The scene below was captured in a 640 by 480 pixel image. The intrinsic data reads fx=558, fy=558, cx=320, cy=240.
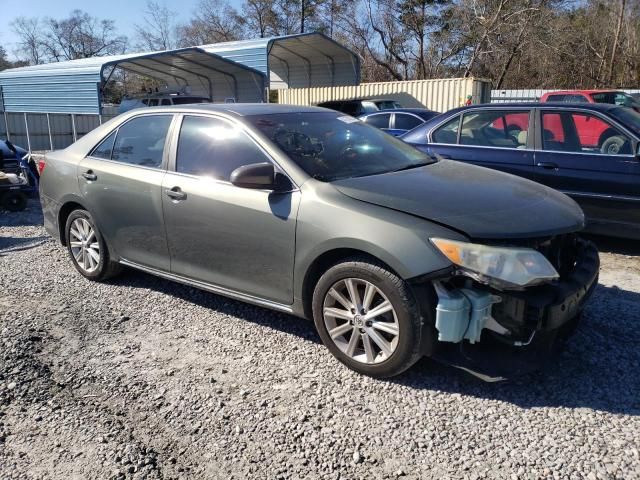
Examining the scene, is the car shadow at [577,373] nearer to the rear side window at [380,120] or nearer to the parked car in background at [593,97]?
the rear side window at [380,120]

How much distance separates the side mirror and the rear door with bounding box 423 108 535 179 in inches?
140

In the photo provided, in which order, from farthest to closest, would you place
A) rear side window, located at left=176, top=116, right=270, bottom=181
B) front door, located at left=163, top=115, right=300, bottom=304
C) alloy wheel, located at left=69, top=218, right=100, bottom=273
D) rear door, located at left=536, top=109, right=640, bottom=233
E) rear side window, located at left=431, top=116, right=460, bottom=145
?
rear side window, located at left=431, top=116, right=460, bottom=145 → rear door, located at left=536, top=109, right=640, bottom=233 → alloy wheel, located at left=69, top=218, right=100, bottom=273 → rear side window, located at left=176, top=116, right=270, bottom=181 → front door, located at left=163, top=115, right=300, bottom=304

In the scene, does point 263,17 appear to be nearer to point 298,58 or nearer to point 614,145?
point 298,58

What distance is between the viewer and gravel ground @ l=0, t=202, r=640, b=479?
2555 mm

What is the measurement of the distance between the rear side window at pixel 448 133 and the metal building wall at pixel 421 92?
14.2 m

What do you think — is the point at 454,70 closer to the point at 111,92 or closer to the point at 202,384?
the point at 111,92

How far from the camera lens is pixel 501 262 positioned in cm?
285

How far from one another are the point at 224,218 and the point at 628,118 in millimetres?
4515

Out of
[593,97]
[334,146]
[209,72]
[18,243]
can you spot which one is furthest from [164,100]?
[334,146]

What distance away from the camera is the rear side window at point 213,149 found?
12.5 feet

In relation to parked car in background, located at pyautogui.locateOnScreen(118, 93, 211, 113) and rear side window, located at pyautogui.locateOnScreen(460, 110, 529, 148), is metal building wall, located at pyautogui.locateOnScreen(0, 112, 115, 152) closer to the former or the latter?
parked car in background, located at pyautogui.locateOnScreen(118, 93, 211, 113)

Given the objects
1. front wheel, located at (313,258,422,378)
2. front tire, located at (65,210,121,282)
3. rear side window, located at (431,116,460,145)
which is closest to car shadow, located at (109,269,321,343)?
front tire, located at (65,210,121,282)

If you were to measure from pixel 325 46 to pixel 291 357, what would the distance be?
2482 centimetres

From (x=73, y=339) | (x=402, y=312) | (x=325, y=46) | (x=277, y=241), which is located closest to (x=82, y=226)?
(x=73, y=339)
